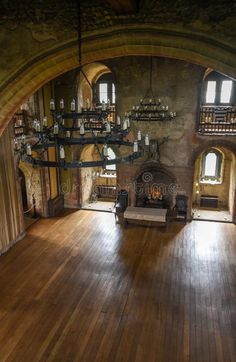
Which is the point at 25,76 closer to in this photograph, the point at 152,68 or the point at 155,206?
the point at 152,68

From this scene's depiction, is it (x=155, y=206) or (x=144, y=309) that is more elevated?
(x=155, y=206)

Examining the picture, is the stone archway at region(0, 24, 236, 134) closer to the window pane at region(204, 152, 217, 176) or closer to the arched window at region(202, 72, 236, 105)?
the arched window at region(202, 72, 236, 105)

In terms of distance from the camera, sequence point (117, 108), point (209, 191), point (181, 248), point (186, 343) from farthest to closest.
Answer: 1. point (209, 191)
2. point (117, 108)
3. point (181, 248)
4. point (186, 343)

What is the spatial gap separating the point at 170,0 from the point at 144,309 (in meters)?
6.37

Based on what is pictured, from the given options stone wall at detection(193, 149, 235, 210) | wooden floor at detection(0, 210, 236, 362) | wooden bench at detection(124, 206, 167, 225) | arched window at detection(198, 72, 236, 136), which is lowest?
wooden floor at detection(0, 210, 236, 362)

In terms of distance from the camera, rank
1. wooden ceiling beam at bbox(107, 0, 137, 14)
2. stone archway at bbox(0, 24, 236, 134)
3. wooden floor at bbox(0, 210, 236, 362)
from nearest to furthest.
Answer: wooden ceiling beam at bbox(107, 0, 137, 14) < stone archway at bbox(0, 24, 236, 134) < wooden floor at bbox(0, 210, 236, 362)

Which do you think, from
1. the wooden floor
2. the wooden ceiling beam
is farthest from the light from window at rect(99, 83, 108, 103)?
the wooden ceiling beam

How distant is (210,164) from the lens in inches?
551

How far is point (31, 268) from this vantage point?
8.57 metres

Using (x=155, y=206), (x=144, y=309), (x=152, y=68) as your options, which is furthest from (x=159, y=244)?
(x=152, y=68)

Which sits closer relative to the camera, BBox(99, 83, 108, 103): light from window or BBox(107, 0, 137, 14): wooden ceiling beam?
BBox(107, 0, 137, 14): wooden ceiling beam

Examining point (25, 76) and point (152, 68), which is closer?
point (25, 76)

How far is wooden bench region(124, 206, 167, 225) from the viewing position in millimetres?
11211

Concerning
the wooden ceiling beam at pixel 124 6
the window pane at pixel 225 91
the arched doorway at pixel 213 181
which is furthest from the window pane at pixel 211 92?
the wooden ceiling beam at pixel 124 6
